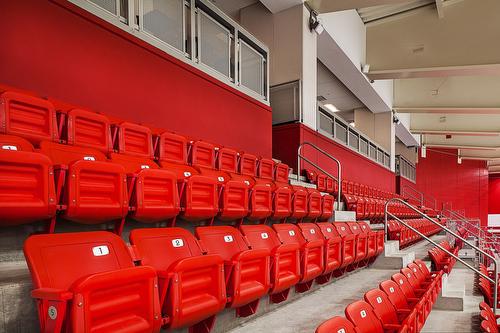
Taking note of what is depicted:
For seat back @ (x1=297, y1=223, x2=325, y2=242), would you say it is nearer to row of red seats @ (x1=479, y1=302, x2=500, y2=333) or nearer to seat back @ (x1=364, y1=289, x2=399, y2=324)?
seat back @ (x1=364, y1=289, x2=399, y2=324)

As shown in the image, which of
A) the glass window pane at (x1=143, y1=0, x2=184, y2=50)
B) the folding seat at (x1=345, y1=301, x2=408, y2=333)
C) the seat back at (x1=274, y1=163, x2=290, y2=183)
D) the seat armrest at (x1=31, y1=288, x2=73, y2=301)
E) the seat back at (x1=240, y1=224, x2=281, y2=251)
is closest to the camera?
the seat armrest at (x1=31, y1=288, x2=73, y2=301)

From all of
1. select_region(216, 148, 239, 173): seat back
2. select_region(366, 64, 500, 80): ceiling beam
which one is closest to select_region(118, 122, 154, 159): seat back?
select_region(216, 148, 239, 173): seat back

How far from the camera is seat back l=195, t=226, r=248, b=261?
1325mm

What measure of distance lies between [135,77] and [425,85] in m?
5.53

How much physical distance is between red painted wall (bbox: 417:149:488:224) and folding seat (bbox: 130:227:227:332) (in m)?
10.5

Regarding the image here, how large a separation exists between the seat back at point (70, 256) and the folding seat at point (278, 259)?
58 centimetres

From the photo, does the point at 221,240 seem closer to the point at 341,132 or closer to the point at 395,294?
the point at 395,294

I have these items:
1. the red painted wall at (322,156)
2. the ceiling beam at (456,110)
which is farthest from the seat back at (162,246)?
the ceiling beam at (456,110)

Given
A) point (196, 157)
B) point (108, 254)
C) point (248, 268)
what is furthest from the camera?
point (196, 157)

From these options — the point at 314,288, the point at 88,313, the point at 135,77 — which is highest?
the point at 135,77

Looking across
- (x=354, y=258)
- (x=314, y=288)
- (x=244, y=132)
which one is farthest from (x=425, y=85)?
(x=314, y=288)

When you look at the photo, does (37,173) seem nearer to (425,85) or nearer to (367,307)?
(367,307)

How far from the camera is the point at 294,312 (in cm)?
150

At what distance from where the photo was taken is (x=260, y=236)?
5.33 feet
